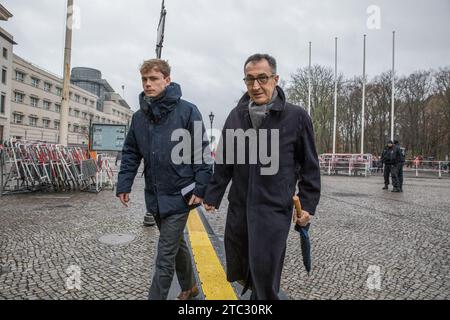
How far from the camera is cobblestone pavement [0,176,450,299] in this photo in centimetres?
263

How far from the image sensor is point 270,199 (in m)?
1.88

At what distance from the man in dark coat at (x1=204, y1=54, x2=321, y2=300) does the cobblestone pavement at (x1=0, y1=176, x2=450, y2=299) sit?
848 mm

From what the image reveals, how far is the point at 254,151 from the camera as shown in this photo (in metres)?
1.97

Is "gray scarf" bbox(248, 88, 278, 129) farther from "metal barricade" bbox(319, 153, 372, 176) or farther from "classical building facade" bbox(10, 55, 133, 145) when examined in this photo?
"classical building facade" bbox(10, 55, 133, 145)

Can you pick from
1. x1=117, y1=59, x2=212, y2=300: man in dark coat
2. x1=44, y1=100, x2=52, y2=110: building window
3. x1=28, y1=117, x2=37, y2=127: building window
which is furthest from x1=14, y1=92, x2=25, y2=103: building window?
x1=117, y1=59, x2=212, y2=300: man in dark coat

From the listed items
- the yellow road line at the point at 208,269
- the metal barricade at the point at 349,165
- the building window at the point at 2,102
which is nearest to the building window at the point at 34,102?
the building window at the point at 2,102

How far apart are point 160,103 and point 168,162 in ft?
1.49

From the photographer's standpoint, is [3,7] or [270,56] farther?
[3,7]

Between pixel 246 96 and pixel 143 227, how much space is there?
10.8 feet

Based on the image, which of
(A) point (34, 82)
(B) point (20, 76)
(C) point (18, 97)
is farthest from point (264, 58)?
(A) point (34, 82)

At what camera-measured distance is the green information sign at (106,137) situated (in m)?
10.0

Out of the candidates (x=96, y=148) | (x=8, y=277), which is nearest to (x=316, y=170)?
(x=8, y=277)

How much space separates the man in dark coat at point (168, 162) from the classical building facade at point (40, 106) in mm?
44842
